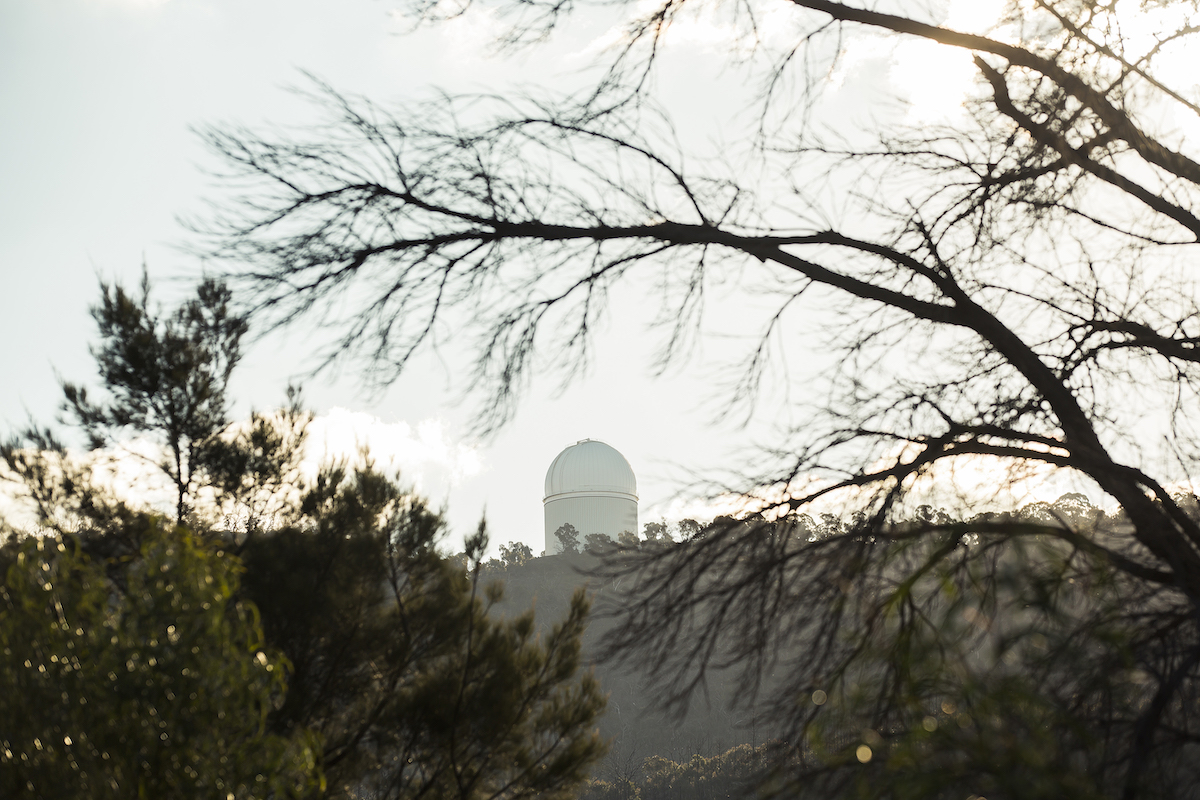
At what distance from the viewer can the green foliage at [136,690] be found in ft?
13.9

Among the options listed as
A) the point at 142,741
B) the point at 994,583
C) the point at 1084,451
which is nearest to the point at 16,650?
the point at 142,741

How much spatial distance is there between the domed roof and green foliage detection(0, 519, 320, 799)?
33.5 metres

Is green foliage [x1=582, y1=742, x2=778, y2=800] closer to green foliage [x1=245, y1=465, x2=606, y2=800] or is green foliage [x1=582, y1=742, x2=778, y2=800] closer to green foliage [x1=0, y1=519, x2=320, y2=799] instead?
green foliage [x1=245, y1=465, x2=606, y2=800]

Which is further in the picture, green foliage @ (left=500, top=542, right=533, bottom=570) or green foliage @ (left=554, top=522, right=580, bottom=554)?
green foliage @ (left=500, top=542, right=533, bottom=570)

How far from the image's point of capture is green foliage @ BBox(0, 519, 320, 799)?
4250 mm

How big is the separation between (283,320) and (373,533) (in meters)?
5.90

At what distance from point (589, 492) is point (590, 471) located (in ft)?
3.02

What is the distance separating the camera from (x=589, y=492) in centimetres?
3803

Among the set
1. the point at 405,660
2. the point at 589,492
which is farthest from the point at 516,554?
the point at 405,660

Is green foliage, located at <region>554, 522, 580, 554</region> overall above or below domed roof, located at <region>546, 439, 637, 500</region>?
below

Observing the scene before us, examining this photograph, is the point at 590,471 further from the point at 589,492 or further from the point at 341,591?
the point at 341,591

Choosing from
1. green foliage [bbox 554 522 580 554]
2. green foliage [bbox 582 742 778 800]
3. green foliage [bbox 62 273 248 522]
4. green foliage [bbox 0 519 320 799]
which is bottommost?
green foliage [bbox 582 742 778 800]

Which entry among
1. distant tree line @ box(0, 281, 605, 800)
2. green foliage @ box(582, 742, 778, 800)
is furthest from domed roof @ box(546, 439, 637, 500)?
distant tree line @ box(0, 281, 605, 800)

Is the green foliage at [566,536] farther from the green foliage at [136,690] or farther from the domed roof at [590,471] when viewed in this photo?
the green foliage at [136,690]
